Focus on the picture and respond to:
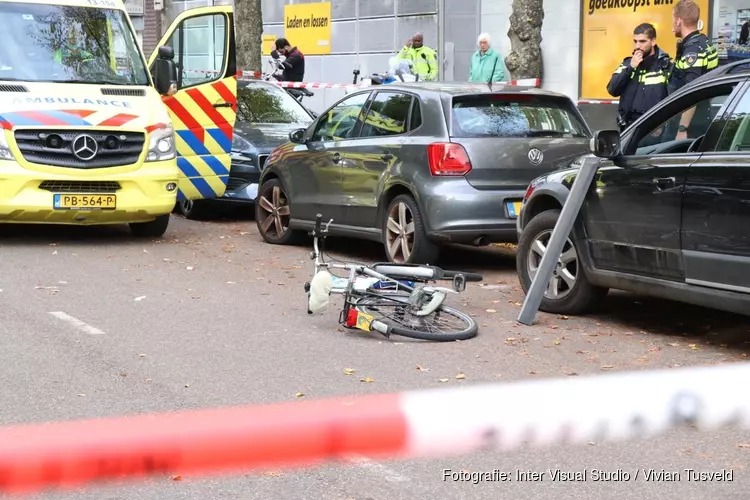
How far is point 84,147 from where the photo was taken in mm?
11375

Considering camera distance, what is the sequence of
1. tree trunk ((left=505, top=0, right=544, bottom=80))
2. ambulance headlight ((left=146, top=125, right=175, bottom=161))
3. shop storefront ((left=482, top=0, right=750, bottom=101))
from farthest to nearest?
1. shop storefront ((left=482, top=0, right=750, bottom=101))
2. tree trunk ((left=505, top=0, right=544, bottom=80))
3. ambulance headlight ((left=146, top=125, right=175, bottom=161))

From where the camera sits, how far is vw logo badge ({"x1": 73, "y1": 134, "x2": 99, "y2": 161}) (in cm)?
1135

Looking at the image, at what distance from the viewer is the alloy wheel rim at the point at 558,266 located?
807 cm

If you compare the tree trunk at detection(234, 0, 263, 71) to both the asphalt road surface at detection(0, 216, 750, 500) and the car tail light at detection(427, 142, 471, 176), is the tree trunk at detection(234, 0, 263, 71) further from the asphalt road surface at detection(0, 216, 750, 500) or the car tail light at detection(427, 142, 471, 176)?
the car tail light at detection(427, 142, 471, 176)

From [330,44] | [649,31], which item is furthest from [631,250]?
[330,44]

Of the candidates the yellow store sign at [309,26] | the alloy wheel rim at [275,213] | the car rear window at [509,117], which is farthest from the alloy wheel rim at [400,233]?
the yellow store sign at [309,26]

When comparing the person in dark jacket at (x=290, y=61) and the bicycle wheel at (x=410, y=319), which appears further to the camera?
the person in dark jacket at (x=290, y=61)

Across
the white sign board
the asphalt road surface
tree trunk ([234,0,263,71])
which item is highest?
the white sign board

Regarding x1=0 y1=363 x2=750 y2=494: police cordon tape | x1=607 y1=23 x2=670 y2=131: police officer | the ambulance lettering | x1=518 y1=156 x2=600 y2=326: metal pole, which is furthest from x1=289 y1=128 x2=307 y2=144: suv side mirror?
x1=0 y1=363 x2=750 y2=494: police cordon tape

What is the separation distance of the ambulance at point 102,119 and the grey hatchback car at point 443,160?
2.02 m

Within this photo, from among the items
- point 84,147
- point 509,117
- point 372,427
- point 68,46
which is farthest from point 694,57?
point 372,427

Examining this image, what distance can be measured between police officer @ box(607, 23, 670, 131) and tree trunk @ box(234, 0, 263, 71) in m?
12.0

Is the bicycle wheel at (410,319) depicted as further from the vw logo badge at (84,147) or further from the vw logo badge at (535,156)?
the vw logo badge at (84,147)

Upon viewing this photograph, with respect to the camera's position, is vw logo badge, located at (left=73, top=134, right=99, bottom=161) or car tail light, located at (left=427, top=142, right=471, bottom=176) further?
vw logo badge, located at (left=73, top=134, right=99, bottom=161)
